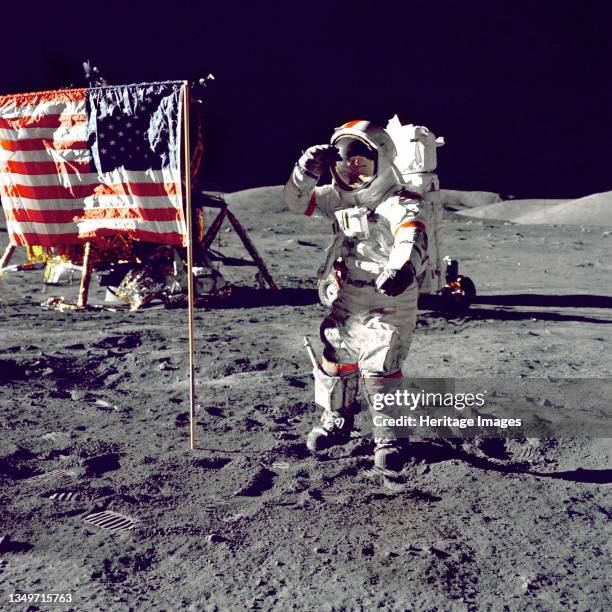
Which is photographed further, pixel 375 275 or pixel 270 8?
pixel 270 8

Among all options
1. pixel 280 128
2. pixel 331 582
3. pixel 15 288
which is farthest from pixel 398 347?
pixel 280 128

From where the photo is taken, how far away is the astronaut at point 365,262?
3221 mm

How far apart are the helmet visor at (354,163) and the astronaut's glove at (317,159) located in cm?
4

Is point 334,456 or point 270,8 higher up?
point 270,8

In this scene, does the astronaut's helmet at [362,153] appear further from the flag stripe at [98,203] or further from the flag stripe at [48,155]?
the flag stripe at [48,155]

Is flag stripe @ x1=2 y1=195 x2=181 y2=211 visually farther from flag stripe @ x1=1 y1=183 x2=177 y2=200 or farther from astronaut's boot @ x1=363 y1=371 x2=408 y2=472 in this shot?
astronaut's boot @ x1=363 y1=371 x2=408 y2=472

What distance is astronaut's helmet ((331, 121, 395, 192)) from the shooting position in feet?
10.6

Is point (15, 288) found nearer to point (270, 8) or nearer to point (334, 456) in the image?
point (334, 456)

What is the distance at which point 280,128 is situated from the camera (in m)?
14.8

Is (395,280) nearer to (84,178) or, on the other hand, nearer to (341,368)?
(341,368)

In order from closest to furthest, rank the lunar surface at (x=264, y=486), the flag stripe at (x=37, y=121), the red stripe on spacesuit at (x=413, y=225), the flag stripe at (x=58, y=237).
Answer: the lunar surface at (x=264, y=486), the red stripe on spacesuit at (x=413, y=225), the flag stripe at (x=58, y=237), the flag stripe at (x=37, y=121)

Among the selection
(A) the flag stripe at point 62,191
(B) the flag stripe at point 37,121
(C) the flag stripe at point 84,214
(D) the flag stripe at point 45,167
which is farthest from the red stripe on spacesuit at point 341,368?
(B) the flag stripe at point 37,121

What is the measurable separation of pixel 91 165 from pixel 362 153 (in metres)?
2.63

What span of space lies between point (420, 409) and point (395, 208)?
4.21ft
